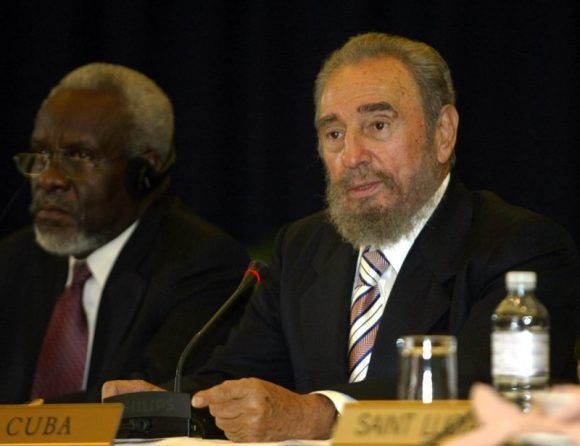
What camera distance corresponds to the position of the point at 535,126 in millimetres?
3891

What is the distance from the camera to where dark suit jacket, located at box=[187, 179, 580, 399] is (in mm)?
2609

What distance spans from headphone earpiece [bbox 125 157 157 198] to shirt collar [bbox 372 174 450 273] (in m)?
1.14

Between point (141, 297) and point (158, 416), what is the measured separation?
4.14ft

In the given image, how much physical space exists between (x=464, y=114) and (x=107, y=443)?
2420 millimetres

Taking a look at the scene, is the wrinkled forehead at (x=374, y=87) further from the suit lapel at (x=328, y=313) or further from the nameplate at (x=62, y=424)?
the nameplate at (x=62, y=424)

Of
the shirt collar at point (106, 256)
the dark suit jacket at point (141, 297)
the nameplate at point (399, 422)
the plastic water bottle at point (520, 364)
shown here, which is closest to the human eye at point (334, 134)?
the dark suit jacket at point (141, 297)

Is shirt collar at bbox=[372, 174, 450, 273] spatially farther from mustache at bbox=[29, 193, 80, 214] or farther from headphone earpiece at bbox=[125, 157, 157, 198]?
mustache at bbox=[29, 193, 80, 214]

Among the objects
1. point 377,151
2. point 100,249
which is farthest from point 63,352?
point 377,151

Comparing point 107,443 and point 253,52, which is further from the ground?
point 253,52

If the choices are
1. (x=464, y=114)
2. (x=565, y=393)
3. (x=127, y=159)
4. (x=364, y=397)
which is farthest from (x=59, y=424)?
(x=464, y=114)

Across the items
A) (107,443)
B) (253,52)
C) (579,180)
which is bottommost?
(107,443)

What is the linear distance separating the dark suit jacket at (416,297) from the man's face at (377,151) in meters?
0.09

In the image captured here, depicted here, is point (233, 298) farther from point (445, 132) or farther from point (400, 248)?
point (445, 132)

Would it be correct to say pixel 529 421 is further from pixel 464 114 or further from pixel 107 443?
pixel 464 114
